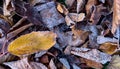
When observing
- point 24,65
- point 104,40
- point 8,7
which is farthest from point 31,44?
point 104,40

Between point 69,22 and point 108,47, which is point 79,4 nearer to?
point 69,22

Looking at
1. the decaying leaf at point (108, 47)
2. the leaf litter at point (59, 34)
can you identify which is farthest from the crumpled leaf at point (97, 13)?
the decaying leaf at point (108, 47)

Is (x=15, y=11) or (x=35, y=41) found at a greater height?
(x=15, y=11)

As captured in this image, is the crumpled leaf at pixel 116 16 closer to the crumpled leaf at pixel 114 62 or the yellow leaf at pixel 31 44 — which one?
the crumpled leaf at pixel 114 62

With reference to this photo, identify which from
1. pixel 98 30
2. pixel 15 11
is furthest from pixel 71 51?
pixel 15 11

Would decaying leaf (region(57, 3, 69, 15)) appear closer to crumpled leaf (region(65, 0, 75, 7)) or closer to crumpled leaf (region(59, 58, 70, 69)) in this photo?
crumpled leaf (region(65, 0, 75, 7))

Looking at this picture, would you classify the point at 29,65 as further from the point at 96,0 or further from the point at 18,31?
the point at 96,0
